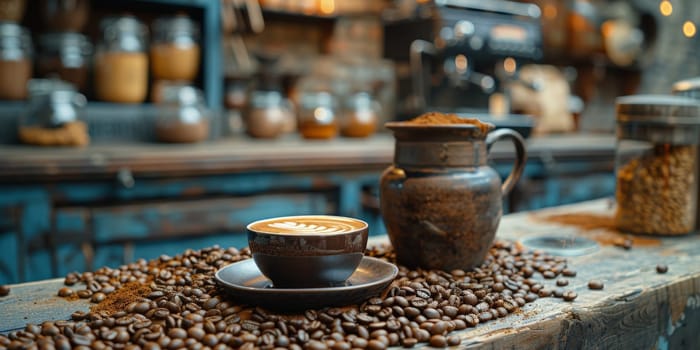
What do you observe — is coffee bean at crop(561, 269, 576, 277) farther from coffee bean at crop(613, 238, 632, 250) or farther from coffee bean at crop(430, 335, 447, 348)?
coffee bean at crop(430, 335, 447, 348)

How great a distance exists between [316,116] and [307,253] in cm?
225

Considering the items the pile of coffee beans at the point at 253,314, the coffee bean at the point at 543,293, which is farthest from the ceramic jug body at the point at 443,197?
the coffee bean at the point at 543,293

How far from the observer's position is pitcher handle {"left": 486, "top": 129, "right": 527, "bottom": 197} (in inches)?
48.9

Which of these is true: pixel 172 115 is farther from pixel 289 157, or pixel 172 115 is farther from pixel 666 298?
pixel 666 298

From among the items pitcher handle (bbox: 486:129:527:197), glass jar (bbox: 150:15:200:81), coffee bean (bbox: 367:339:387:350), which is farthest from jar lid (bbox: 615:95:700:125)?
glass jar (bbox: 150:15:200:81)

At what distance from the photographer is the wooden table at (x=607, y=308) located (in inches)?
36.4

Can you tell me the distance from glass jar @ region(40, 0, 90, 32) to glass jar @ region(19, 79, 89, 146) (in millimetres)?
347

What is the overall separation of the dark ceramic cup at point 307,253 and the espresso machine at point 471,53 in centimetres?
257

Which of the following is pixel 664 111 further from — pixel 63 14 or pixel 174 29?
pixel 63 14

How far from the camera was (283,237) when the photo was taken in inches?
36.0

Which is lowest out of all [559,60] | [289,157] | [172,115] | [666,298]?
[666,298]

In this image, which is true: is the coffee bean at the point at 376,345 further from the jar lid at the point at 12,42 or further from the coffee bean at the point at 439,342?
the jar lid at the point at 12,42

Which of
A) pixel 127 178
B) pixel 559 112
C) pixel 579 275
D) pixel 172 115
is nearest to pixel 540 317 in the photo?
pixel 579 275

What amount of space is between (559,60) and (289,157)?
2.93 meters
